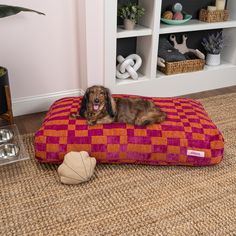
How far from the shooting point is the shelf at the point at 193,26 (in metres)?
2.41

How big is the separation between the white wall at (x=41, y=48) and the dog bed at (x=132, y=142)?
615 millimetres

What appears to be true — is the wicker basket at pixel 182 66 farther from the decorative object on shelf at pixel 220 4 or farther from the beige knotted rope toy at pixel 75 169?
the beige knotted rope toy at pixel 75 169

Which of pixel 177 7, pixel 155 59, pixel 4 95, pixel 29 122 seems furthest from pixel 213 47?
pixel 4 95

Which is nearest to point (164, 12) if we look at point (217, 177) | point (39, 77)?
point (39, 77)

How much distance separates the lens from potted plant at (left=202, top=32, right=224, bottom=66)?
274cm

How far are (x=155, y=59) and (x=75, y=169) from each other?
1.24 metres

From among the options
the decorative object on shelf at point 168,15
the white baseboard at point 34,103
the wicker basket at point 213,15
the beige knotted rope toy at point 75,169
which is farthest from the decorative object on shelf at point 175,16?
the beige knotted rope toy at point 75,169

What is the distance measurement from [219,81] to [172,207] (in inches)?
66.8

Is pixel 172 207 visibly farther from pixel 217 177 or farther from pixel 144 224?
pixel 217 177

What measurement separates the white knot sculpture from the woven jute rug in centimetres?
94

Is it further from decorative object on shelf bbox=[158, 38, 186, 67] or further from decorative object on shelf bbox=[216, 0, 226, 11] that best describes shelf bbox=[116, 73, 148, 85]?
decorative object on shelf bbox=[216, 0, 226, 11]

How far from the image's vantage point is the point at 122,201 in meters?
1.47

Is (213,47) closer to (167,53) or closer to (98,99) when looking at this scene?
(167,53)

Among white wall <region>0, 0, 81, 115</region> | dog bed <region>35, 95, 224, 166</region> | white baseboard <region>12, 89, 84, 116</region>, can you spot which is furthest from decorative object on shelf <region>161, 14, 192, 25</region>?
dog bed <region>35, 95, 224, 166</region>
